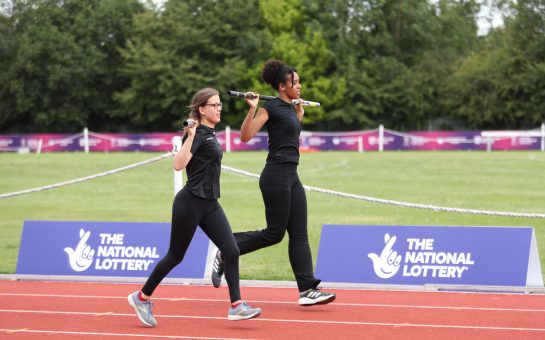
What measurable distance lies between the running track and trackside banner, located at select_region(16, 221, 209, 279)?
0.36 m

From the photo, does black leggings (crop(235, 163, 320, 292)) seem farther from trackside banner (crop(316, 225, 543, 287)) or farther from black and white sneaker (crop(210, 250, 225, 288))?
trackside banner (crop(316, 225, 543, 287))

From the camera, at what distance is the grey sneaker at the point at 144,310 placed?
8.47m

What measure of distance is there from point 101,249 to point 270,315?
3027mm

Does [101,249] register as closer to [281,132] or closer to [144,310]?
[144,310]

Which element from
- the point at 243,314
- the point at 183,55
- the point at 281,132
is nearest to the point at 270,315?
the point at 243,314

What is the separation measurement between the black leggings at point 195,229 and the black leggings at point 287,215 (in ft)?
2.22

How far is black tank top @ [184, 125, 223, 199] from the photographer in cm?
824

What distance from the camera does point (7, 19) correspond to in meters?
73.0

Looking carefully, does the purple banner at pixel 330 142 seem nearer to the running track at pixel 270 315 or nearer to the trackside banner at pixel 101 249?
the trackside banner at pixel 101 249

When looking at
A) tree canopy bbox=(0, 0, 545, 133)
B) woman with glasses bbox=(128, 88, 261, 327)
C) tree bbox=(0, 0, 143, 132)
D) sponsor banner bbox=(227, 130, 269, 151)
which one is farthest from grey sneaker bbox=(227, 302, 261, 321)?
tree bbox=(0, 0, 143, 132)

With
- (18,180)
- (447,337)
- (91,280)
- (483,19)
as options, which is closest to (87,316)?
(91,280)

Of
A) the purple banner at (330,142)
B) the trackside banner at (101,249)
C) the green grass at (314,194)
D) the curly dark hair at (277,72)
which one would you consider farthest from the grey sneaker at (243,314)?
the purple banner at (330,142)

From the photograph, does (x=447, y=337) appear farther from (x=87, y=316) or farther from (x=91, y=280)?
(x=91, y=280)

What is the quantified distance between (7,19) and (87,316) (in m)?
67.0
